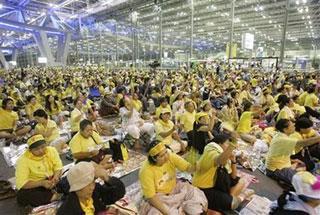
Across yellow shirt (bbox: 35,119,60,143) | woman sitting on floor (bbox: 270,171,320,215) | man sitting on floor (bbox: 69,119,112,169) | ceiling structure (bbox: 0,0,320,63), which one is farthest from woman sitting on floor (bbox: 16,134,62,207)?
ceiling structure (bbox: 0,0,320,63)

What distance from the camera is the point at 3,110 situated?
23.5ft

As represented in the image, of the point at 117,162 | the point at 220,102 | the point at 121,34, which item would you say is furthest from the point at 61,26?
the point at 117,162

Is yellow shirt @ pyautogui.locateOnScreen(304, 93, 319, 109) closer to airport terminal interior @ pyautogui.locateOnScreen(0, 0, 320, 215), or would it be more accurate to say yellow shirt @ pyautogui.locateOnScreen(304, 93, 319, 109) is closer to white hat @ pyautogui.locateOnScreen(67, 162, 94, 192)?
airport terminal interior @ pyautogui.locateOnScreen(0, 0, 320, 215)

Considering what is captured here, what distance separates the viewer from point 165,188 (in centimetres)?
346

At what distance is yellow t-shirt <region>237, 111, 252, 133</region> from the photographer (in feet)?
21.9

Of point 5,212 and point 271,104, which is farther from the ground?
point 271,104

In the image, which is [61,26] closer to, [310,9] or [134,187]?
[310,9]

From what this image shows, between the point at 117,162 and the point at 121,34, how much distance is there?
39582mm

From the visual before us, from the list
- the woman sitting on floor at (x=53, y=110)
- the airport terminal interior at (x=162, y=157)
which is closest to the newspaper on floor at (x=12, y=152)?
the airport terminal interior at (x=162, y=157)

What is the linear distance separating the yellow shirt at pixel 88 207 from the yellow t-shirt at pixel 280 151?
3.00m

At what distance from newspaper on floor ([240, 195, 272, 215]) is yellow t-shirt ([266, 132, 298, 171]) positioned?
0.70 m

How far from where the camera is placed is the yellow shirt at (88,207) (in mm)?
2617

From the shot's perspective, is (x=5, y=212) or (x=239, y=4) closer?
(x=5, y=212)

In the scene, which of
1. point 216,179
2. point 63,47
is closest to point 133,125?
point 216,179
